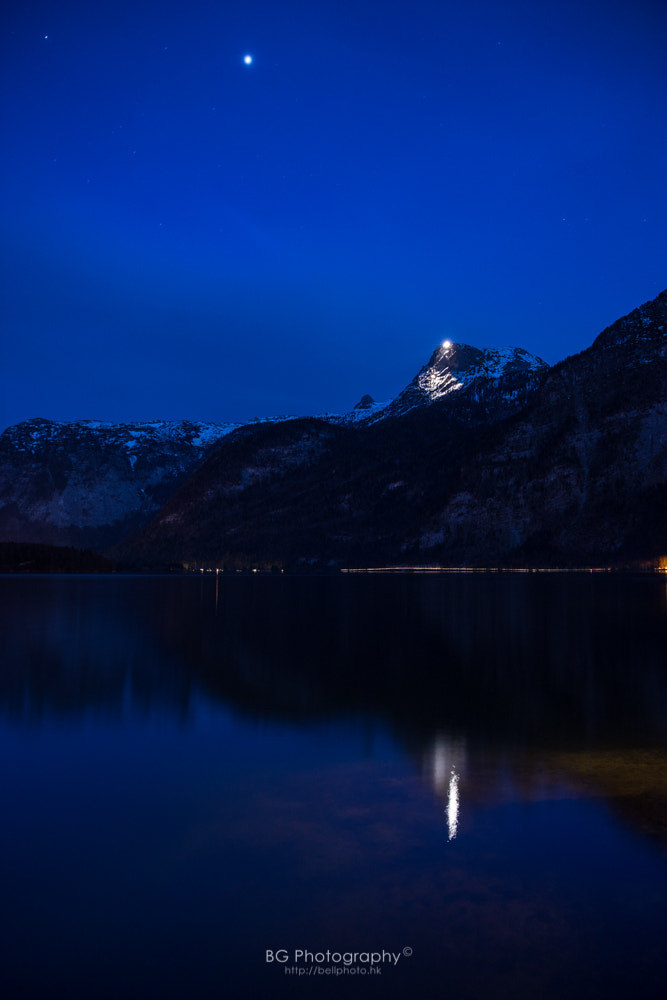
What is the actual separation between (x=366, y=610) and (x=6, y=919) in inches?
2120

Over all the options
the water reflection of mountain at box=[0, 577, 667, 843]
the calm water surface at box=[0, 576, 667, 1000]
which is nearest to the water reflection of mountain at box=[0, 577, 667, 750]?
the water reflection of mountain at box=[0, 577, 667, 843]

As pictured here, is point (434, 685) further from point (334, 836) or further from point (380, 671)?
point (334, 836)

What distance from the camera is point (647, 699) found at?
21.2 meters

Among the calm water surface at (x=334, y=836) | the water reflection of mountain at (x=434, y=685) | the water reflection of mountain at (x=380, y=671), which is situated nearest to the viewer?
the calm water surface at (x=334, y=836)

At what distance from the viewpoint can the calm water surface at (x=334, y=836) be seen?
7305 millimetres

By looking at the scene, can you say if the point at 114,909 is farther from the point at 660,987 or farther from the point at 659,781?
the point at 659,781

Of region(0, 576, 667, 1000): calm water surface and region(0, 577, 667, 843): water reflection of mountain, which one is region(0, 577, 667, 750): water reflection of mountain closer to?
region(0, 577, 667, 843): water reflection of mountain

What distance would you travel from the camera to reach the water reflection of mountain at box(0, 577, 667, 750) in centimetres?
1888

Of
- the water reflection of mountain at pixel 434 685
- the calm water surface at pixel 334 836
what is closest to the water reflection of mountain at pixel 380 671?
the water reflection of mountain at pixel 434 685

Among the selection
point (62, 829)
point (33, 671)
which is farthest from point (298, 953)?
point (33, 671)

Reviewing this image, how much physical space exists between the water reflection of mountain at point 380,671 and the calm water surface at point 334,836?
202mm

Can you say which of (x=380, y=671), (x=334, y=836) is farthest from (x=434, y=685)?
(x=334, y=836)

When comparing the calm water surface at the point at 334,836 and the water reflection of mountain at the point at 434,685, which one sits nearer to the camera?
the calm water surface at the point at 334,836

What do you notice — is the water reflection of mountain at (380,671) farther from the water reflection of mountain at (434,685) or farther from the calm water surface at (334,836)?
the calm water surface at (334,836)
